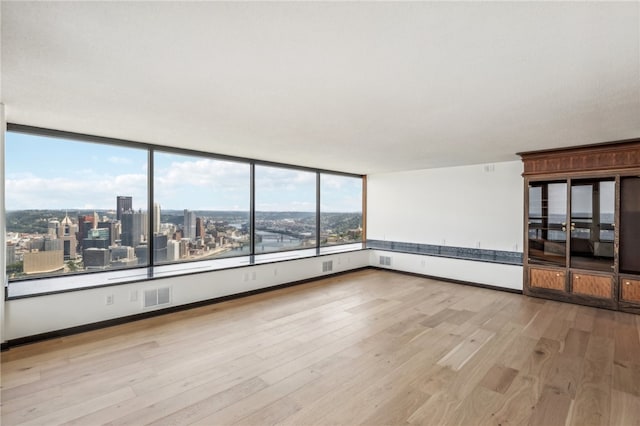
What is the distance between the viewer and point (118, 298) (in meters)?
3.97

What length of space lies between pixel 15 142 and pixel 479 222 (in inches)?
294

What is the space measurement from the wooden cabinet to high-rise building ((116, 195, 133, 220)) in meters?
6.38

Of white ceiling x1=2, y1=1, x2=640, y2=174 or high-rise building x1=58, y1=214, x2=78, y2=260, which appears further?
high-rise building x1=58, y1=214, x2=78, y2=260

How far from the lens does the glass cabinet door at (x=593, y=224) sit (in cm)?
482

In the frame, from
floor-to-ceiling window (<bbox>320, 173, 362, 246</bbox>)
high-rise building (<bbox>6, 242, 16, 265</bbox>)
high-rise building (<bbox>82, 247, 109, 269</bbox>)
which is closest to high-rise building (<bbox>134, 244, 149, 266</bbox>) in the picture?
high-rise building (<bbox>82, 247, 109, 269</bbox>)

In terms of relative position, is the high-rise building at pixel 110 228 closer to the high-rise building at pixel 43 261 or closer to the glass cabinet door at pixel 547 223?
the high-rise building at pixel 43 261

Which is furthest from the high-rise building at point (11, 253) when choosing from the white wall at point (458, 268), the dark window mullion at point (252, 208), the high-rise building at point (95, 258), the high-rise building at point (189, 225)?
the white wall at point (458, 268)

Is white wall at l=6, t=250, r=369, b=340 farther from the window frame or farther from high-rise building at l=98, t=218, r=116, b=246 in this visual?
high-rise building at l=98, t=218, r=116, b=246

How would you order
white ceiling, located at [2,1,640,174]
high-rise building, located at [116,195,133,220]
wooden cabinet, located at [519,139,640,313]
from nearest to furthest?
white ceiling, located at [2,1,640,174], high-rise building, located at [116,195,133,220], wooden cabinet, located at [519,139,640,313]

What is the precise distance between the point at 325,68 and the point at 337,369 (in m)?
2.59

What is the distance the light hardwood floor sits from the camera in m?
2.30

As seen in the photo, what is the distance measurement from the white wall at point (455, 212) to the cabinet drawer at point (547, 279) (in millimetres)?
215

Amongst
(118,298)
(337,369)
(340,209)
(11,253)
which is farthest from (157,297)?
(340,209)

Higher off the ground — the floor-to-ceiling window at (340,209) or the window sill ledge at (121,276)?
the floor-to-ceiling window at (340,209)
